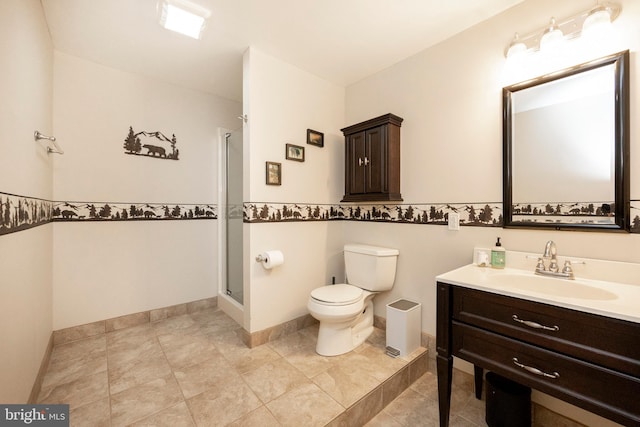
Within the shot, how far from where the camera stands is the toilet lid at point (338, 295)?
182cm

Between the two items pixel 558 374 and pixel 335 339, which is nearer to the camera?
pixel 558 374

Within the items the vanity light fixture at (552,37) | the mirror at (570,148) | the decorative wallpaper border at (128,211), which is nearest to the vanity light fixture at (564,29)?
the vanity light fixture at (552,37)

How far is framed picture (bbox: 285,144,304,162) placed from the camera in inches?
88.4

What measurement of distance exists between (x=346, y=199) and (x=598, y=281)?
1.65 meters

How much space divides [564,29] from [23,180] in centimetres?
296

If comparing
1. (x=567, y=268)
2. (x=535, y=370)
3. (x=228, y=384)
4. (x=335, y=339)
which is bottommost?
(x=228, y=384)

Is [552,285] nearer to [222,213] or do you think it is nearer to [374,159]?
[374,159]

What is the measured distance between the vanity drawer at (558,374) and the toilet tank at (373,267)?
830mm

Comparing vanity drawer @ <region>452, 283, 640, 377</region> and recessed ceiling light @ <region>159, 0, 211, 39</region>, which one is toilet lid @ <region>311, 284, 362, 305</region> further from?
recessed ceiling light @ <region>159, 0, 211, 39</region>

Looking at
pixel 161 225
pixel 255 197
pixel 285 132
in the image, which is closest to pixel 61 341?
pixel 161 225

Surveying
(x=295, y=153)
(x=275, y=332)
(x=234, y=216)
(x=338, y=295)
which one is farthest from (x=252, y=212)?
(x=275, y=332)

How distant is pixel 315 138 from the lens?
7.98ft

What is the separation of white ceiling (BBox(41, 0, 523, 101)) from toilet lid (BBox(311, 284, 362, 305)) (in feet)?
6.18

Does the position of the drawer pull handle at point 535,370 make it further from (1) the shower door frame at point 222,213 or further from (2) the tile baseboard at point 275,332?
(1) the shower door frame at point 222,213
